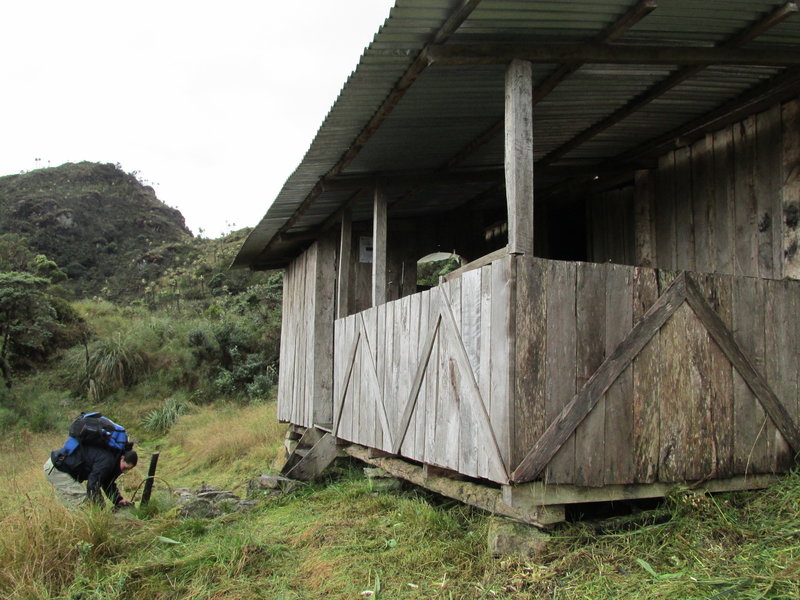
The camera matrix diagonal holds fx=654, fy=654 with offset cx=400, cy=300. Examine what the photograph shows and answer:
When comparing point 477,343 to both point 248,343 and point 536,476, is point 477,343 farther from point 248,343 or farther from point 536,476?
point 248,343

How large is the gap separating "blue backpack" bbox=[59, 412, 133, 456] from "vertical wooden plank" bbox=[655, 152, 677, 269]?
5.82 m

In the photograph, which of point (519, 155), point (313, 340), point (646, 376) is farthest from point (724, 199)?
point (313, 340)

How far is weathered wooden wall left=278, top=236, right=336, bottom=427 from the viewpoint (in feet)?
28.3

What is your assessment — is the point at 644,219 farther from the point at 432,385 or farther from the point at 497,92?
the point at 432,385

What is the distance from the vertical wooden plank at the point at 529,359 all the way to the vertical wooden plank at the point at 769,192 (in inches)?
A: 100

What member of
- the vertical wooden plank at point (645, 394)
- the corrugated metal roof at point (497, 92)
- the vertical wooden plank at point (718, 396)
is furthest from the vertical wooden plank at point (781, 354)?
the corrugated metal roof at point (497, 92)

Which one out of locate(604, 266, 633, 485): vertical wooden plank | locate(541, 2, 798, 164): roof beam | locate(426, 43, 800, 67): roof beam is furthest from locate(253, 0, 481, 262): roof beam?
locate(541, 2, 798, 164): roof beam

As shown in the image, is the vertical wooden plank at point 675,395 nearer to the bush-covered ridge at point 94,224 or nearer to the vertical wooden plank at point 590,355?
the vertical wooden plank at point 590,355

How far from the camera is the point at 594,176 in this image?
23.5 feet

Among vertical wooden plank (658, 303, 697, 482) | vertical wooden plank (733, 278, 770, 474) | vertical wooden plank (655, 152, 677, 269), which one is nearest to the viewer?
vertical wooden plank (658, 303, 697, 482)

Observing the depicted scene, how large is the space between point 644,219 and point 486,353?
358cm

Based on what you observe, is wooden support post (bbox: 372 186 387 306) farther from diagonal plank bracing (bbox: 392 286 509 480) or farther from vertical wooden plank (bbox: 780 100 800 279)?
vertical wooden plank (bbox: 780 100 800 279)

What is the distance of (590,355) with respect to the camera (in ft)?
13.1

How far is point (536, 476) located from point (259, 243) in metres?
6.61
